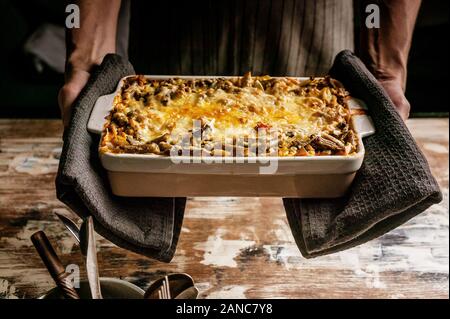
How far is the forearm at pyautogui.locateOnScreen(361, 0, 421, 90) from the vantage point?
82 centimetres

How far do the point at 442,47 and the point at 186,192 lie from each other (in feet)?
5.23

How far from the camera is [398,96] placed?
29.3 inches

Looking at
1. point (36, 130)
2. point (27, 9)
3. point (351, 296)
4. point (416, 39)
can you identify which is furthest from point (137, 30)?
point (416, 39)

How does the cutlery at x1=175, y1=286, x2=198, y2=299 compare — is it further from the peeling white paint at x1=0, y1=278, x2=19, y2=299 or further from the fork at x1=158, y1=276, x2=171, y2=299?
the peeling white paint at x1=0, y1=278, x2=19, y2=299

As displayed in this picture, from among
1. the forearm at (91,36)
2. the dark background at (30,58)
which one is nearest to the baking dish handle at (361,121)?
the forearm at (91,36)

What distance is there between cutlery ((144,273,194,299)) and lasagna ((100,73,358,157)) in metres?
0.15

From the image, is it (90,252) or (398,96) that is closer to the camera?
(90,252)

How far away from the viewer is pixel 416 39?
6.23 ft

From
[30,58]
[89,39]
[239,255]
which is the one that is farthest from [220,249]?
[30,58]

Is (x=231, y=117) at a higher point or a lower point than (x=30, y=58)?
higher

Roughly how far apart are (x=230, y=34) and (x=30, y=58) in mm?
919

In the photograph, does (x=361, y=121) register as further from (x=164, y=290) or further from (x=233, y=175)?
(x=164, y=290)
